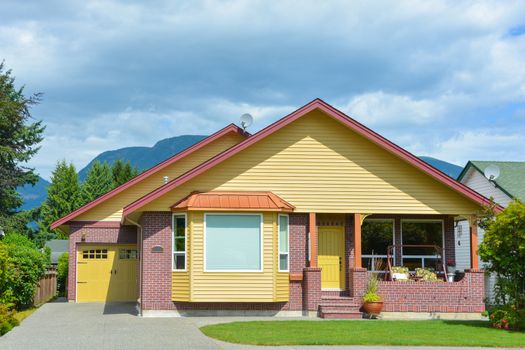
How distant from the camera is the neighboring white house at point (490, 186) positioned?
31.3 meters

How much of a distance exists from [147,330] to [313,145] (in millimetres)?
8348

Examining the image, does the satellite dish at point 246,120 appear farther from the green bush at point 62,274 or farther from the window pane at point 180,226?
the green bush at point 62,274

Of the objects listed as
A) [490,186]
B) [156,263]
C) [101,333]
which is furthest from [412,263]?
[101,333]

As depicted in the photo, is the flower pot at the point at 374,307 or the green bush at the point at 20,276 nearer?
the flower pot at the point at 374,307

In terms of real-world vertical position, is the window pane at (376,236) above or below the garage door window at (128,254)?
above

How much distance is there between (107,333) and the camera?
17500 millimetres

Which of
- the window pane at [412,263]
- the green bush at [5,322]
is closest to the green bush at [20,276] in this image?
the green bush at [5,322]

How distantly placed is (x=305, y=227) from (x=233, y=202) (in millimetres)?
2678

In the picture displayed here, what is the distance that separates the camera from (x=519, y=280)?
1981 cm

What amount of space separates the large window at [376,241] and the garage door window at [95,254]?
11.3 m

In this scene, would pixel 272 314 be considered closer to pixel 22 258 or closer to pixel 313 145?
pixel 313 145

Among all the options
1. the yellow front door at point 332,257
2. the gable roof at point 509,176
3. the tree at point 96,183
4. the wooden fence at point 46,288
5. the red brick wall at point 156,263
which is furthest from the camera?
the tree at point 96,183

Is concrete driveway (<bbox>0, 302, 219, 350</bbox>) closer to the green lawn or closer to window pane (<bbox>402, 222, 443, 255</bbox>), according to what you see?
the green lawn

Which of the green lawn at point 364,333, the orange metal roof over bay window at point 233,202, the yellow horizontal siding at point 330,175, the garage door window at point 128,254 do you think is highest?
the yellow horizontal siding at point 330,175
